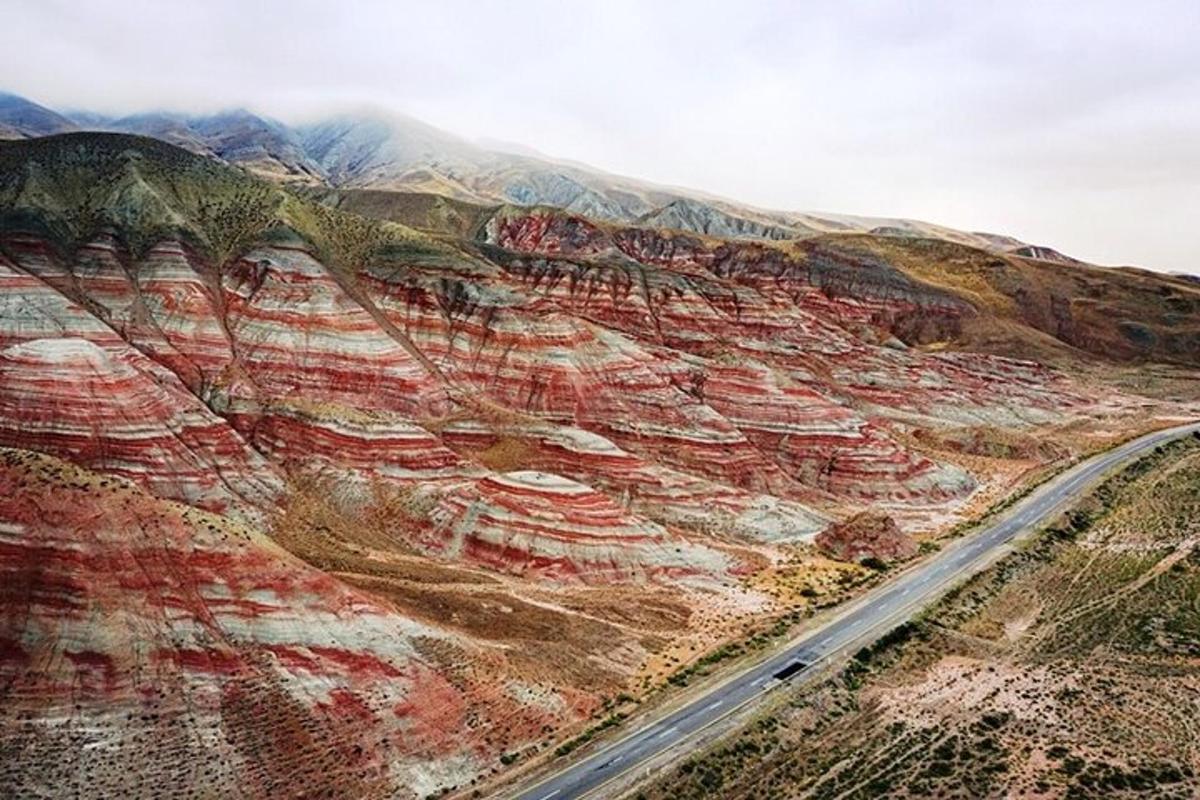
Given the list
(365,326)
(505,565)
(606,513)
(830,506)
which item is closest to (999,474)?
(830,506)

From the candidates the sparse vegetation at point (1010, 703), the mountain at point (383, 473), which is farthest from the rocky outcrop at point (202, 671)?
the sparse vegetation at point (1010, 703)

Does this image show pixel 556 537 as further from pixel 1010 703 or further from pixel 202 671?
pixel 1010 703

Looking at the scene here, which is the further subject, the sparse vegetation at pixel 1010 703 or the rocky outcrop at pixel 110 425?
the rocky outcrop at pixel 110 425

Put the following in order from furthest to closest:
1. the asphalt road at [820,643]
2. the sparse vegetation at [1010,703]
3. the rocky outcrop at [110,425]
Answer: the rocky outcrop at [110,425] → the asphalt road at [820,643] → the sparse vegetation at [1010,703]

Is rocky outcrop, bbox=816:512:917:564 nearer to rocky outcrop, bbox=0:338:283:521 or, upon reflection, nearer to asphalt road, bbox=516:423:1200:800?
asphalt road, bbox=516:423:1200:800

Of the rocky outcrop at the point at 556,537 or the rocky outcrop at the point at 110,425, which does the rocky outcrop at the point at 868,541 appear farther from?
the rocky outcrop at the point at 110,425

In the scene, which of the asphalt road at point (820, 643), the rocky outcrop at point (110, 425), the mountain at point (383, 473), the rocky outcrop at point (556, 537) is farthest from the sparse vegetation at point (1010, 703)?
the rocky outcrop at point (110, 425)

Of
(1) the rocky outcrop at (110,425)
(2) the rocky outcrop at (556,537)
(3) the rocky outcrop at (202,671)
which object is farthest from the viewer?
(2) the rocky outcrop at (556,537)
